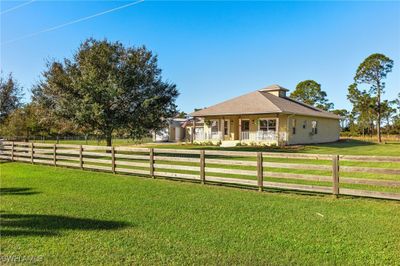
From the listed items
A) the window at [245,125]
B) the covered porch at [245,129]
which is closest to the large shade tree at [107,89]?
the covered porch at [245,129]

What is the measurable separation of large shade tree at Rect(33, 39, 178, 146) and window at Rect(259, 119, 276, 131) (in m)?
10.4

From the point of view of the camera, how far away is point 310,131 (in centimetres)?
2939

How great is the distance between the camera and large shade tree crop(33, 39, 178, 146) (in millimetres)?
17578

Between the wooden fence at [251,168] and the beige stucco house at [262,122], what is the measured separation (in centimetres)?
1230

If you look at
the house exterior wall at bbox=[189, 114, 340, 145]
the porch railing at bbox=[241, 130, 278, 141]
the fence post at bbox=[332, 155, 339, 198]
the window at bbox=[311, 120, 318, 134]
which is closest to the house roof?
the house exterior wall at bbox=[189, 114, 340, 145]

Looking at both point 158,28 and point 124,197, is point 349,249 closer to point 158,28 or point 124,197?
point 124,197

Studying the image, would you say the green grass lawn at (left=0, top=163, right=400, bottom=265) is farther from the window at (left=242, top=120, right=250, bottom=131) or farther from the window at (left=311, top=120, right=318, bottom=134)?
the window at (left=311, top=120, right=318, bottom=134)

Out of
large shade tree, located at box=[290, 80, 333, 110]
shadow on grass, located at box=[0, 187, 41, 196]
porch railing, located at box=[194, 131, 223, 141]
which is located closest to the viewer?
shadow on grass, located at box=[0, 187, 41, 196]

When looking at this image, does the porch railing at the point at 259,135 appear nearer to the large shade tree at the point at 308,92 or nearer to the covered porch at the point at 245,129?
the covered porch at the point at 245,129

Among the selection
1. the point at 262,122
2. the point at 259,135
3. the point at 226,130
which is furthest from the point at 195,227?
the point at 226,130

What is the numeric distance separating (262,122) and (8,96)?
68.7ft

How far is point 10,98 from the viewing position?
23859 millimetres

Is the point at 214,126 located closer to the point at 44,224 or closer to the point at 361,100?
the point at 361,100

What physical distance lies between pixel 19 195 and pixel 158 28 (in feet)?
35.5
